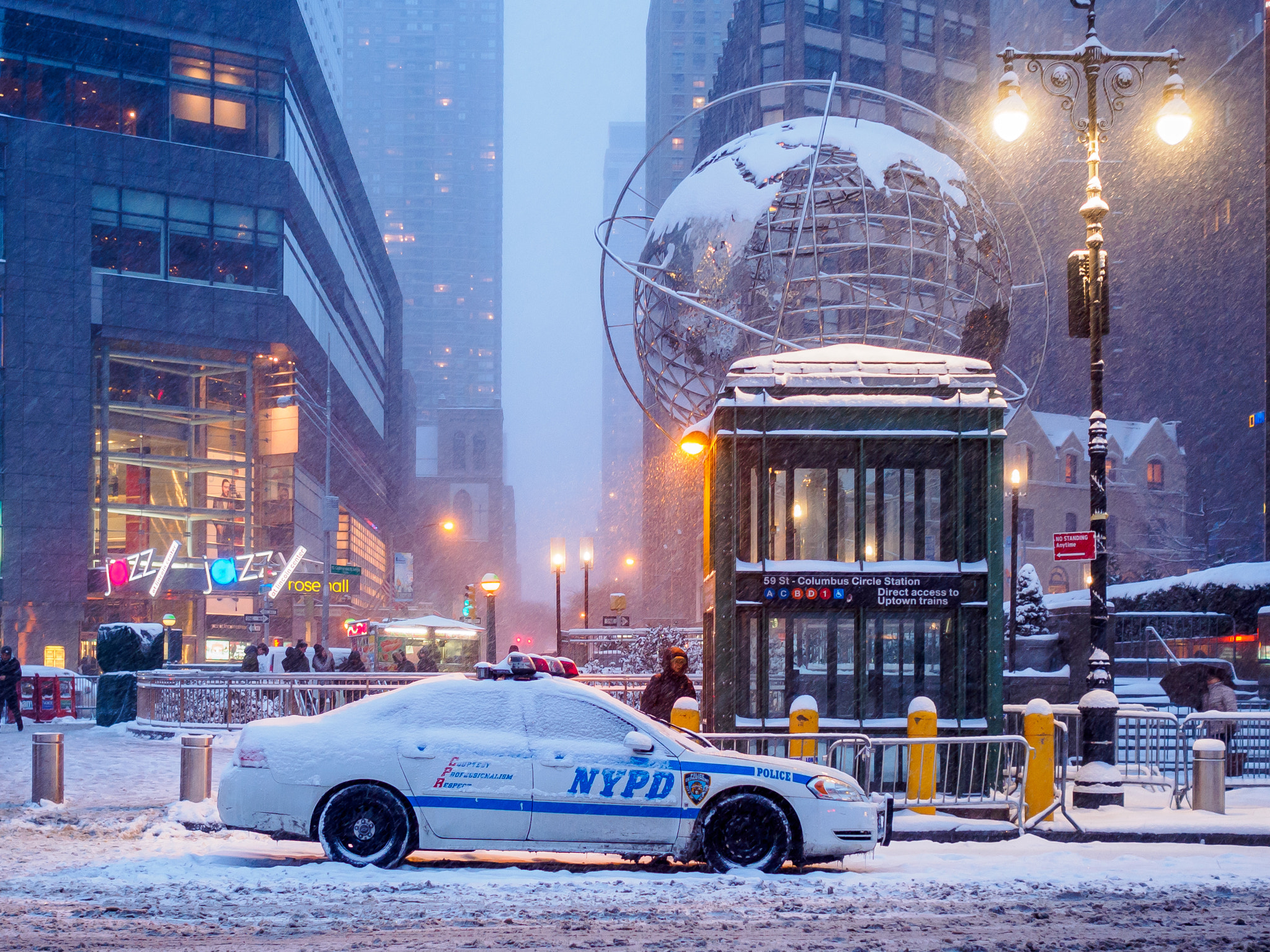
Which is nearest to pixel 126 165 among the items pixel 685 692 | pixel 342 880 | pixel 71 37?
pixel 71 37

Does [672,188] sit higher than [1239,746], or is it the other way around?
[672,188]

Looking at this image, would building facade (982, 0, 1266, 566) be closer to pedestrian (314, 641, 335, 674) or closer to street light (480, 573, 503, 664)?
street light (480, 573, 503, 664)

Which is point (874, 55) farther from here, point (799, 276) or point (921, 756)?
point (921, 756)

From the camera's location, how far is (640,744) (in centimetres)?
909

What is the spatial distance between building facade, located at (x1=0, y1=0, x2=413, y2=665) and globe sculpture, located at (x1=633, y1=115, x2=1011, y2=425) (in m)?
21.5

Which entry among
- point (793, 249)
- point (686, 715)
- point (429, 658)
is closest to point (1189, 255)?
point (429, 658)

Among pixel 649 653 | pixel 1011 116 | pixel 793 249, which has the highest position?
pixel 793 249

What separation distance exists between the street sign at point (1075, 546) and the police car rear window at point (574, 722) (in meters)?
6.21

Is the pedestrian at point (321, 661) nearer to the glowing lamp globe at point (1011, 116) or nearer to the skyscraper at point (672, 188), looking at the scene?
the glowing lamp globe at point (1011, 116)

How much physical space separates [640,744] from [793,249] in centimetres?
1315

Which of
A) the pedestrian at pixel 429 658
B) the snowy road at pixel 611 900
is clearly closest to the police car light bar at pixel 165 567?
the pedestrian at pixel 429 658

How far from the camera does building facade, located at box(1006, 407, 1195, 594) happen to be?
6812 cm

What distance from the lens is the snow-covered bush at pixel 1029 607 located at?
3550 centimetres

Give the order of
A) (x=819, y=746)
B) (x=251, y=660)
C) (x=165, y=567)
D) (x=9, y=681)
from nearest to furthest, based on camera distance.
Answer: (x=819, y=746) → (x=9, y=681) → (x=251, y=660) → (x=165, y=567)
